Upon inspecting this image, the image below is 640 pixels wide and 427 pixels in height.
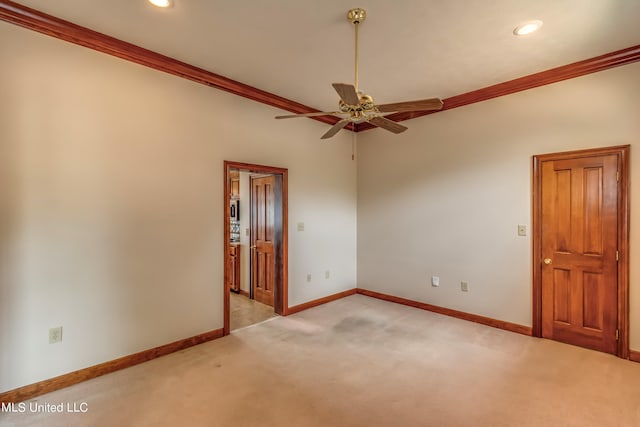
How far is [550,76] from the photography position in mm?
3266

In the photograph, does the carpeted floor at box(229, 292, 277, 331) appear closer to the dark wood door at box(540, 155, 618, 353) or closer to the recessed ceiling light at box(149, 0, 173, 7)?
the recessed ceiling light at box(149, 0, 173, 7)

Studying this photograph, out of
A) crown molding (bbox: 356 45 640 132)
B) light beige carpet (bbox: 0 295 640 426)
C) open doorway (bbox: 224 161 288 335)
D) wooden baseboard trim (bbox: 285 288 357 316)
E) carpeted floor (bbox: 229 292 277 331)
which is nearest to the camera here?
light beige carpet (bbox: 0 295 640 426)

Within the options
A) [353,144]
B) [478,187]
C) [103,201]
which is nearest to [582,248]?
[478,187]

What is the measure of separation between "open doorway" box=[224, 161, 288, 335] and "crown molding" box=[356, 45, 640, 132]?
2.60 meters

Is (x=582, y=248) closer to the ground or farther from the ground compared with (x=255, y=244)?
farther from the ground

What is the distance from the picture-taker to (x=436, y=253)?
4.32 m

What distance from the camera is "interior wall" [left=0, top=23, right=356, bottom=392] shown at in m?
2.32

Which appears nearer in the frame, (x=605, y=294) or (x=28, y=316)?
(x=28, y=316)

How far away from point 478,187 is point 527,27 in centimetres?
190

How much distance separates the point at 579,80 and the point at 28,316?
220 inches

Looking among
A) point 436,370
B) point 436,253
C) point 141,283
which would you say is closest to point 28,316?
point 141,283

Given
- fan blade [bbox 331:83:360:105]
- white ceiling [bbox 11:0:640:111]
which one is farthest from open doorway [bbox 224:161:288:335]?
fan blade [bbox 331:83:360:105]

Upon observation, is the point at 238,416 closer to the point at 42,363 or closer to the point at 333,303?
the point at 42,363

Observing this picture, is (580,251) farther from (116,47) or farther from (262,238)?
(116,47)
